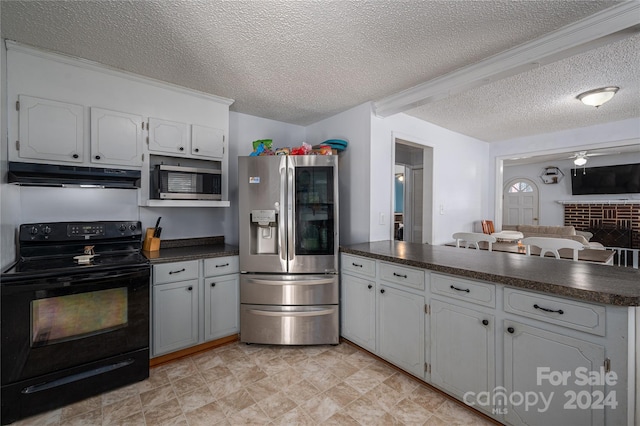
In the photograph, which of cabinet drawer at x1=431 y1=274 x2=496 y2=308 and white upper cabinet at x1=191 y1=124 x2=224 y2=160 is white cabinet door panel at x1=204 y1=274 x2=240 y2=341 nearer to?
white upper cabinet at x1=191 y1=124 x2=224 y2=160

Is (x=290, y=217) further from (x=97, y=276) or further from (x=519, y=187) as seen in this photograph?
(x=519, y=187)

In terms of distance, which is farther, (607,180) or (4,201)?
(607,180)

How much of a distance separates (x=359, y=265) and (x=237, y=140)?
2034 millimetres

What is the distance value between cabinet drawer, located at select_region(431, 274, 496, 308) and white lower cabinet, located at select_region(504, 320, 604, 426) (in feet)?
0.50

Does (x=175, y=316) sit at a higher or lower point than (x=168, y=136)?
lower

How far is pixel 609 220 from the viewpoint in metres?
6.48

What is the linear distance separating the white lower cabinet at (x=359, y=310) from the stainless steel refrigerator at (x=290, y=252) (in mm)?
103

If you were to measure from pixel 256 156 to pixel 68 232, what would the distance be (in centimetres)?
157

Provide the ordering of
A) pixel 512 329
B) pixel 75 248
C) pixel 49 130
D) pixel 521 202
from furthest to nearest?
pixel 521 202
pixel 75 248
pixel 49 130
pixel 512 329

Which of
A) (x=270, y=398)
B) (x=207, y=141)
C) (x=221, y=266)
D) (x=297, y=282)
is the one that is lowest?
(x=270, y=398)

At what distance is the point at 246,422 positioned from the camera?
1660 mm

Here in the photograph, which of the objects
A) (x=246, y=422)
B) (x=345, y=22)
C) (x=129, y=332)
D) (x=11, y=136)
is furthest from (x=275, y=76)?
(x=246, y=422)

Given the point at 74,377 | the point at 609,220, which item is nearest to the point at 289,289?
the point at 74,377

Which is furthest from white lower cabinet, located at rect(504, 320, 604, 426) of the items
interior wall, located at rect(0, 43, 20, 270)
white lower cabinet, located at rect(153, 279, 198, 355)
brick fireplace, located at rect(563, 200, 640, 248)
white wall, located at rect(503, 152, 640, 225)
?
white wall, located at rect(503, 152, 640, 225)
